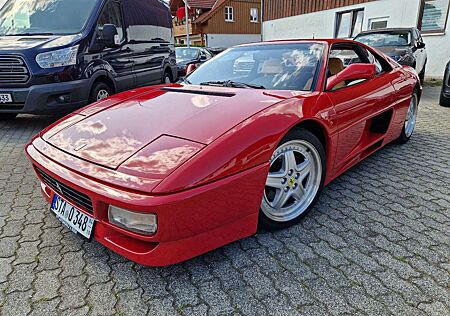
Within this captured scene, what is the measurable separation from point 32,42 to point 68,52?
53cm

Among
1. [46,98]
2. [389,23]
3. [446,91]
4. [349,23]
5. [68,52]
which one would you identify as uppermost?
[349,23]

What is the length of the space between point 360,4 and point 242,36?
62.9 ft

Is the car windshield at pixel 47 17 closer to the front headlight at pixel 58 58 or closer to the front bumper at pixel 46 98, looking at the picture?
the front headlight at pixel 58 58

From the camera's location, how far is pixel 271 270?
1.76 meters

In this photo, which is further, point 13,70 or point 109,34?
point 109,34

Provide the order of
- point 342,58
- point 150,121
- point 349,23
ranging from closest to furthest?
point 150,121 < point 342,58 < point 349,23

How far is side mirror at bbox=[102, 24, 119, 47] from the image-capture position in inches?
187

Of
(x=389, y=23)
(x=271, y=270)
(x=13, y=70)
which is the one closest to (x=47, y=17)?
(x=13, y=70)

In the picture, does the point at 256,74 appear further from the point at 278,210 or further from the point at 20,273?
the point at 20,273

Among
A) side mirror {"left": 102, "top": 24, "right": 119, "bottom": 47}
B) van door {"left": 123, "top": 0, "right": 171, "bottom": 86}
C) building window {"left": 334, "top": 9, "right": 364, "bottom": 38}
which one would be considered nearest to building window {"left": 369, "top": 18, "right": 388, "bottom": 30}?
building window {"left": 334, "top": 9, "right": 364, "bottom": 38}

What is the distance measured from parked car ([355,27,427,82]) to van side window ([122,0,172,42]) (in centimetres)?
504

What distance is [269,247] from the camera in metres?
1.95

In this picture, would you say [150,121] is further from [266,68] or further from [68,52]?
[68,52]

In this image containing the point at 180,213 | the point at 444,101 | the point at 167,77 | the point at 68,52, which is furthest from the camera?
the point at 167,77
